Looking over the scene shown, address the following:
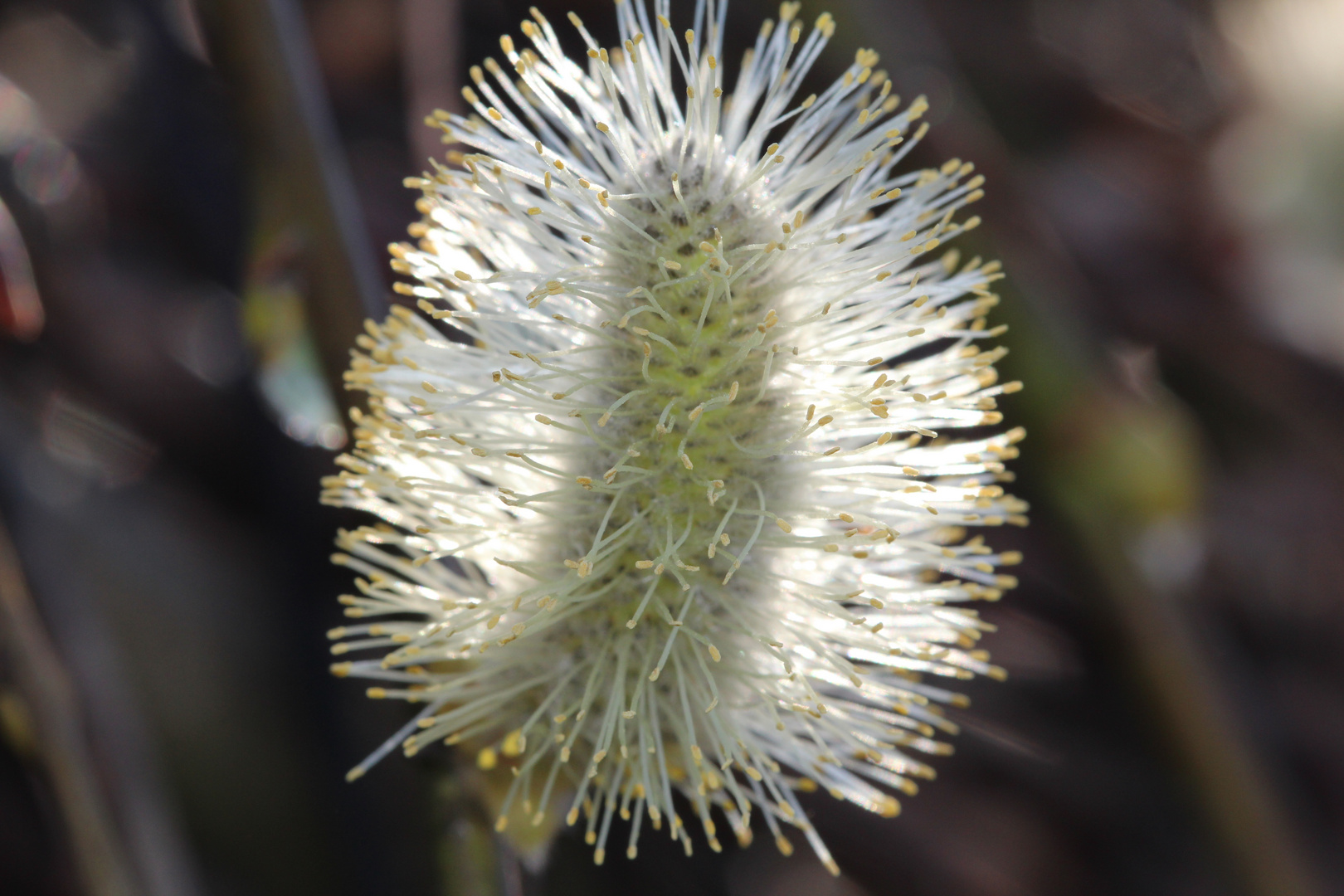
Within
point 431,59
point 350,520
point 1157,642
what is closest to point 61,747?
point 350,520

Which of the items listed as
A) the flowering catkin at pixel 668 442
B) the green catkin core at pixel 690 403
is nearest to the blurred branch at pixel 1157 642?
the flowering catkin at pixel 668 442

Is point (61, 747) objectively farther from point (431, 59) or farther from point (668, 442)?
point (431, 59)

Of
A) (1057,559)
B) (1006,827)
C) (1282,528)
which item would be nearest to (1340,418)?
(1282,528)

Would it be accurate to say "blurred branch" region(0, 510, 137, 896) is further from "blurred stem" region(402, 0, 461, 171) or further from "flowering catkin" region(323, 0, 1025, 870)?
"blurred stem" region(402, 0, 461, 171)

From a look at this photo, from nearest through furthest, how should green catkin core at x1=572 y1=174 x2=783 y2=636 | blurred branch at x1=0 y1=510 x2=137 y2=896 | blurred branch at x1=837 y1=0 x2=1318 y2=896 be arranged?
green catkin core at x1=572 y1=174 x2=783 y2=636 < blurred branch at x1=0 y1=510 x2=137 y2=896 < blurred branch at x1=837 y1=0 x2=1318 y2=896

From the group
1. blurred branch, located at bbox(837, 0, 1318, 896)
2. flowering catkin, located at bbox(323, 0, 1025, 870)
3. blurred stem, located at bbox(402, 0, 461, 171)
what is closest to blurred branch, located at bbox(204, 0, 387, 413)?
flowering catkin, located at bbox(323, 0, 1025, 870)

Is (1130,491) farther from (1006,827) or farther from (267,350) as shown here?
(267,350)
